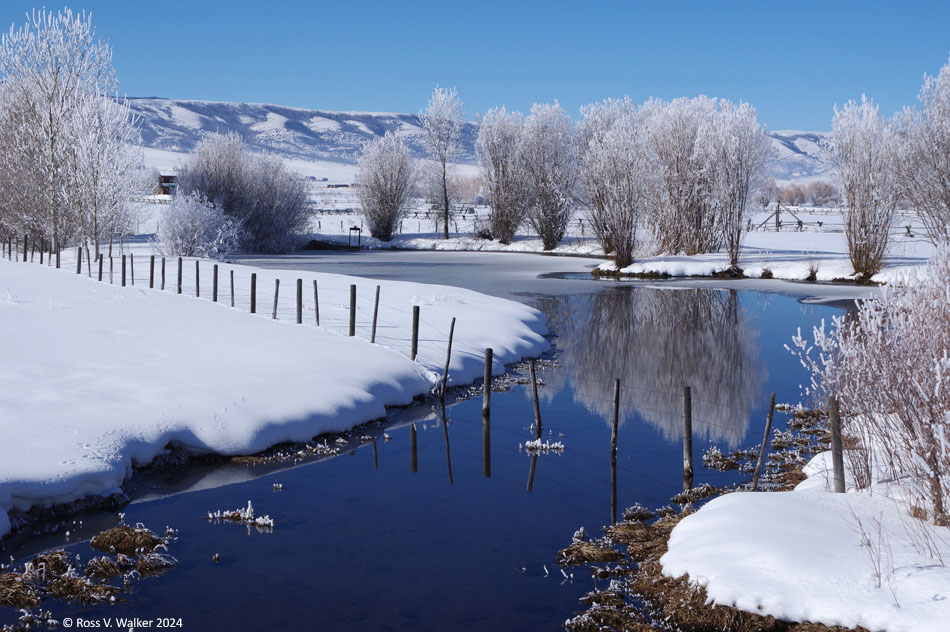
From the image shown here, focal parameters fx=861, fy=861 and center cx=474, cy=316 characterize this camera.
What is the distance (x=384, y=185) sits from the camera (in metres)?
60.9

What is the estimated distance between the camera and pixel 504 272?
39.6 m

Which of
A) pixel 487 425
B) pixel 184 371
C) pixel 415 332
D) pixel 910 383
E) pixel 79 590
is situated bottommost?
pixel 79 590

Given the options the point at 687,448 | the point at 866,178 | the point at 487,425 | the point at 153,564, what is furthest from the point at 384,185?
the point at 153,564

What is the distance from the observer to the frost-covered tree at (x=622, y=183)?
3891cm

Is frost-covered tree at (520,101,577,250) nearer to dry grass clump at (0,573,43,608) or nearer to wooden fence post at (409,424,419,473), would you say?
wooden fence post at (409,424,419,473)

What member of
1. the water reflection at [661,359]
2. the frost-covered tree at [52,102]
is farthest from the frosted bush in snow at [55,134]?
the water reflection at [661,359]

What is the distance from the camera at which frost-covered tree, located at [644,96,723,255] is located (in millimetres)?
41688

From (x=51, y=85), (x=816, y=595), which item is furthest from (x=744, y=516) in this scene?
(x=51, y=85)

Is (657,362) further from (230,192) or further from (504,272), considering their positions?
(230,192)

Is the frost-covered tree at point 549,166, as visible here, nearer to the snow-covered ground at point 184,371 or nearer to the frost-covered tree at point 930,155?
the frost-covered tree at point 930,155

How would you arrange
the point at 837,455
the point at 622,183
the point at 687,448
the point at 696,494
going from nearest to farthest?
the point at 837,455
the point at 696,494
the point at 687,448
the point at 622,183

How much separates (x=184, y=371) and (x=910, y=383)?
32.2 feet

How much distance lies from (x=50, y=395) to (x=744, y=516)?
340 inches

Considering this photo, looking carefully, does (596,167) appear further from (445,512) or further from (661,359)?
(445,512)
